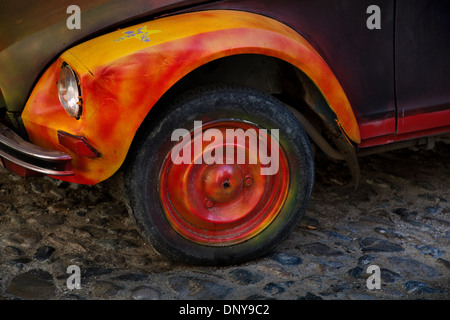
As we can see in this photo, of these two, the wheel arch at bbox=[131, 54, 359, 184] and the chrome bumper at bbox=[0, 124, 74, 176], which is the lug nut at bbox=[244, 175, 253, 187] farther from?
the chrome bumper at bbox=[0, 124, 74, 176]

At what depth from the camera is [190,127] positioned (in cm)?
260

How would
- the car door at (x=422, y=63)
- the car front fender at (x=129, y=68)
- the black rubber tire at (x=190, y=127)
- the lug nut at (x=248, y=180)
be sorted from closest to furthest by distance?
the car front fender at (x=129, y=68)
the black rubber tire at (x=190, y=127)
the lug nut at (x=248, y=180)
the car door at (x=422, y=63)

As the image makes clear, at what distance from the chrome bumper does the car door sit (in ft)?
5.61

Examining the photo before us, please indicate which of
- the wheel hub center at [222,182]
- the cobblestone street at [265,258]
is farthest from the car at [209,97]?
the cobblestone street at [265,258]

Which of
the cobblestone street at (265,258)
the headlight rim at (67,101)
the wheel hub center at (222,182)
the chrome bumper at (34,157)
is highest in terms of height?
the headlight rim at (67,101)

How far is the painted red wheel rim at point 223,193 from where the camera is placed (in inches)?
106

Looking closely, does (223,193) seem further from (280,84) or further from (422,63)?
(422,63)

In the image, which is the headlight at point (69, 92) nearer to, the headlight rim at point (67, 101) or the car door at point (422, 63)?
the headlight rim at point (67, 101)

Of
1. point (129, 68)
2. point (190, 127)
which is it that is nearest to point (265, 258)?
point (190, 127)

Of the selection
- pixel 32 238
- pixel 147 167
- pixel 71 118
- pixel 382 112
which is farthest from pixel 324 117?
pixel 32 238

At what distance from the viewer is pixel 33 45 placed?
8.52ft

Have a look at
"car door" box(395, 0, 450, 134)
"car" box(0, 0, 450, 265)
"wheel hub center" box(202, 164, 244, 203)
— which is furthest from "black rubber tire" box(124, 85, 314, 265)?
"car door" box(395, 0, 450, 134)

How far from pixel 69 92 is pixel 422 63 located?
1772 millimetres

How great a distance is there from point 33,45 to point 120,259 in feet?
3.61
